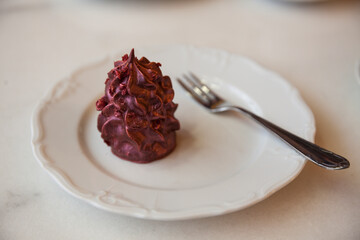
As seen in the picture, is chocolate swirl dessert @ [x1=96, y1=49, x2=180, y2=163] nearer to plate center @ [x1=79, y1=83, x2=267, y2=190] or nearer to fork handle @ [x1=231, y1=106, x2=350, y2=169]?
plate center @ [x1=79, y1=83, x2=267, y2=190]

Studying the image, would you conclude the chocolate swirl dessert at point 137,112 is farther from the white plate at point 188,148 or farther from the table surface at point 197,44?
the table surface at point 197,44

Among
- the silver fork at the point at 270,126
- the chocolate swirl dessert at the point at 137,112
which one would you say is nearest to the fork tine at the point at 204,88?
the silver fork at the point at 270,126

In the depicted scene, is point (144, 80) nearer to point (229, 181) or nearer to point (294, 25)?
point (229, 181)

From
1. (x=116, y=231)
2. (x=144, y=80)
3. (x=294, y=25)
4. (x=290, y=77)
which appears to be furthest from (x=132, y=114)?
(x=294, y=25)

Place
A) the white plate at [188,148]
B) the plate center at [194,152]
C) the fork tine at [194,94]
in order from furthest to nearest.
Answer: the fork tine at [194,94] → the plate center at [194,152] → the white plate at [188,148]

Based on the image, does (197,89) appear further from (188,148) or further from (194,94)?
(188,148)

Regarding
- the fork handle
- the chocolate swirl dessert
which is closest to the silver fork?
the fork handle

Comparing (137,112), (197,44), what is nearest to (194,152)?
(137,112)
